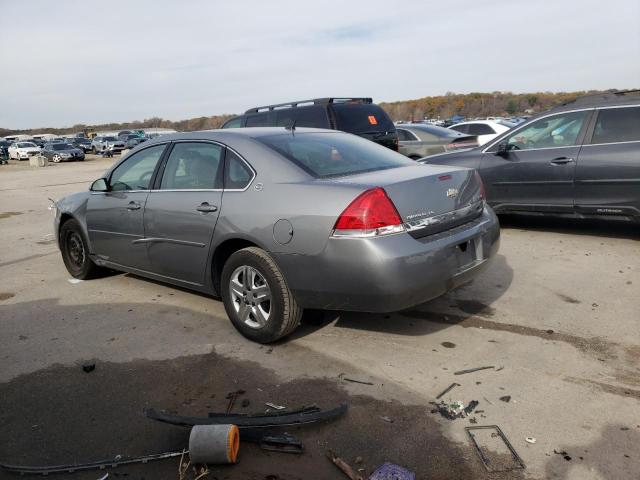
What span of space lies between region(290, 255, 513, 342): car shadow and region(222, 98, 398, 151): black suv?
533cm

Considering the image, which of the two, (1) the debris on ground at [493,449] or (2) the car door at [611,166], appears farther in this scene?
(2) the car door at [611,166]

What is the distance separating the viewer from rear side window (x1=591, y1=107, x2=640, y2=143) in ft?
20.4

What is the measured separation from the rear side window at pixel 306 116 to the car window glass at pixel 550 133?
3457mm

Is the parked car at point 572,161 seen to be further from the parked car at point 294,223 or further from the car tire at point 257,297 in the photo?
the car tire at point 257,297

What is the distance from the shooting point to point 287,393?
10.8ft

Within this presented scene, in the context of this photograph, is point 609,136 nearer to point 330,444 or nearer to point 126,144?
point 330,444

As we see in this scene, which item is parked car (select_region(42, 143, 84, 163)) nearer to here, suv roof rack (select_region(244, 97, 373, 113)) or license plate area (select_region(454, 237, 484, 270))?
suv roof rack (select_region(244, 97, 373, 113))

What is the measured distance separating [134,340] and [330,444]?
7.07 ft

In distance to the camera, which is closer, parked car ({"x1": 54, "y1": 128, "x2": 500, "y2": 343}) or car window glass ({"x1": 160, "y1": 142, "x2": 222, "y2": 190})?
parked car ({"x1": 54, "y1": 128, "x2": 500, "y2": 343})

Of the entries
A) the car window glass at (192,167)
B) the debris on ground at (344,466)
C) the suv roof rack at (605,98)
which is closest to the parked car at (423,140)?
the suv roof rack at (605,98)

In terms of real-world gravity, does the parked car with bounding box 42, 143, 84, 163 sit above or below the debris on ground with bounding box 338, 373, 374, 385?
above

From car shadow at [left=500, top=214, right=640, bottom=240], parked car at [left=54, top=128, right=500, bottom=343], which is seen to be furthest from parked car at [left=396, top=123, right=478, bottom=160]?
parked car at [left=54, top=128, right=500, bottom=343]

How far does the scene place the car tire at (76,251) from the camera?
228 inches

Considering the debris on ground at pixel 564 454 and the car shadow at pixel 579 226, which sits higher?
the car shadow at pixel 579 226
